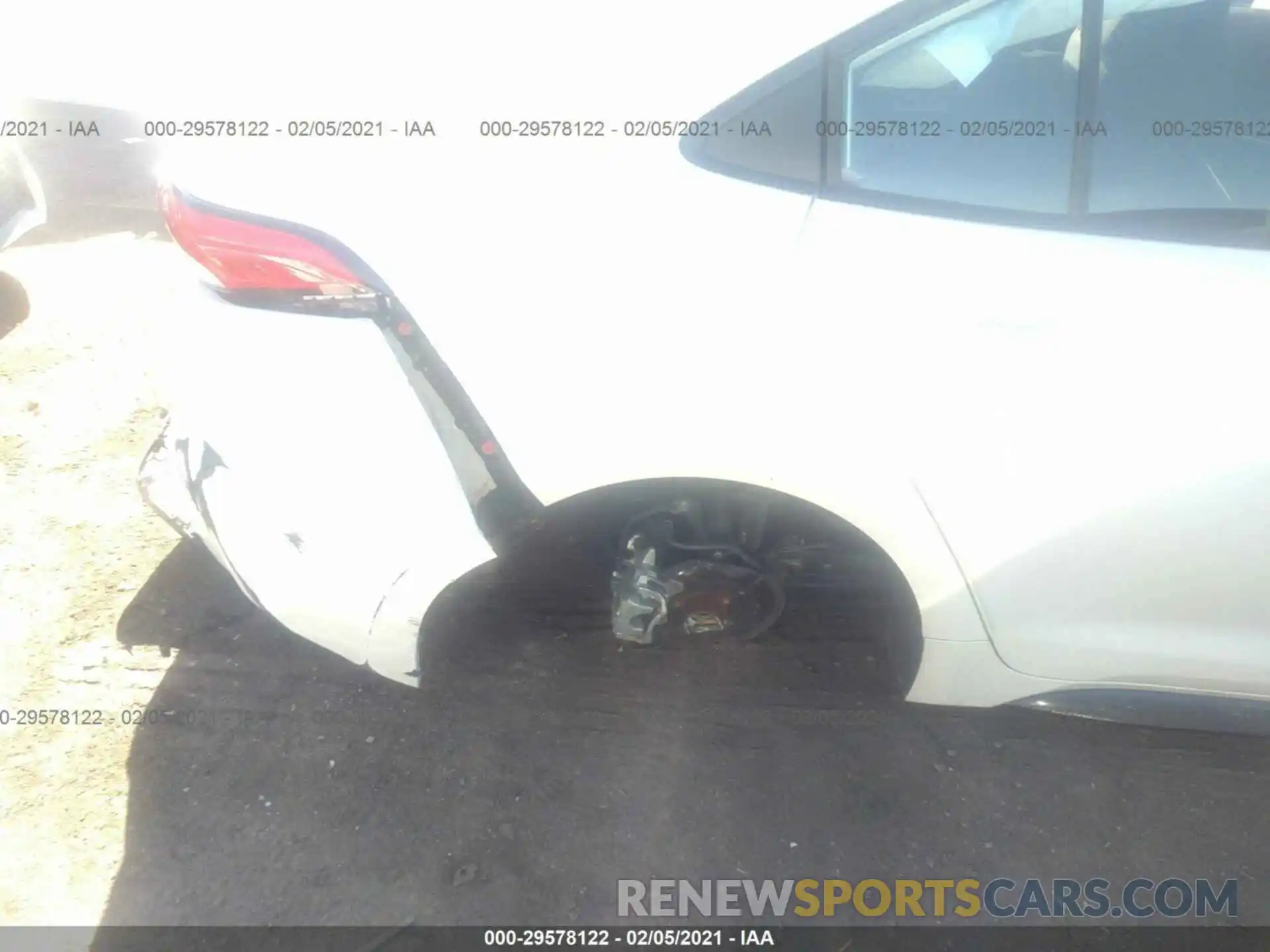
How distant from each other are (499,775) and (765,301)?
4.06 ft

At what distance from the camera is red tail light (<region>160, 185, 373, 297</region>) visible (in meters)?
1.45

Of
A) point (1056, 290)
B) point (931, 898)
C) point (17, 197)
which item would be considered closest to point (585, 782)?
point (931, 898)

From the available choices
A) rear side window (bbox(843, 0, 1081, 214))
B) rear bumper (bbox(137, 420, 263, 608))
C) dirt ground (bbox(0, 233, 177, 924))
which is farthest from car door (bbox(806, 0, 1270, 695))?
dirt ground (bbox(0, 233, 177, 924))

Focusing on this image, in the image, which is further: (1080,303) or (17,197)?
(17,197)

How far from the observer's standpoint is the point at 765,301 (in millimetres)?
1433

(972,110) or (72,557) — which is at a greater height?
(972,110)

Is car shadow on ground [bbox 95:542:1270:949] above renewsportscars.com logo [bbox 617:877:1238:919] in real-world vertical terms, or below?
above

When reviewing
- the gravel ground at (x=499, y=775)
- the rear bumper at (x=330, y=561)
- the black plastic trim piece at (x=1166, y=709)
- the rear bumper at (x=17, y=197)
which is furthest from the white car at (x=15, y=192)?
the black plastic trim piece at (x=1166, y=709)

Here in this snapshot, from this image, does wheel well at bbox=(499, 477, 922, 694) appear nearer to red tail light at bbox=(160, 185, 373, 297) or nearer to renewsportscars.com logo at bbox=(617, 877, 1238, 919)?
renewsportscars.com logo at bbox=(617, 877, 1238, 919)

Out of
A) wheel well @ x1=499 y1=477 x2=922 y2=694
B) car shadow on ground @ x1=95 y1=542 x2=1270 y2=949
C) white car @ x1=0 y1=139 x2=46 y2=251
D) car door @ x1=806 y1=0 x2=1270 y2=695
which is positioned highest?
white car @ x1=0 y1=139 x2=46 y2=251

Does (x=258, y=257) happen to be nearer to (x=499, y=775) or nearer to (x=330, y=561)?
(x=330, y=561)

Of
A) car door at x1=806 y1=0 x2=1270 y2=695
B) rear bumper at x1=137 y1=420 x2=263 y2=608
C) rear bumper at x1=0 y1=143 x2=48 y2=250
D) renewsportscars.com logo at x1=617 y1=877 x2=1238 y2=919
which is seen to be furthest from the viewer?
rear bumper at x1=0 y1=143 x2=48 y2=250

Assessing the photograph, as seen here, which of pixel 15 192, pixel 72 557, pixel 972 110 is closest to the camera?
pixel 972 110

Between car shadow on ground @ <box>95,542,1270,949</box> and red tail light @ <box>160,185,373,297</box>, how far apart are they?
575 millimetres
